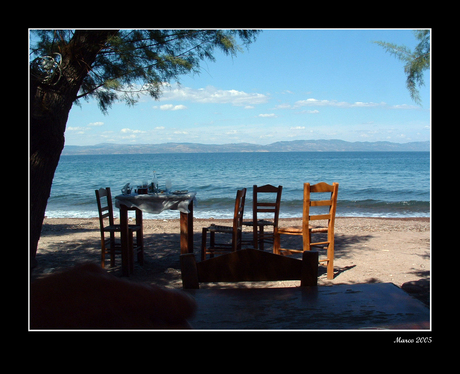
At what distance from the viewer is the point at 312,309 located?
128cm

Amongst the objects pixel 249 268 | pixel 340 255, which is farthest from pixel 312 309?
pixel 340 255

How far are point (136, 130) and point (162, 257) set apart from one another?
132ft

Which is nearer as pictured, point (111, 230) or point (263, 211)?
point (111, 230)

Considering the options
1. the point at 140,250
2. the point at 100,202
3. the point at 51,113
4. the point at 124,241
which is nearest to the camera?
the point at 51,113

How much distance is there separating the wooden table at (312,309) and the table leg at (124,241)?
10.0ft

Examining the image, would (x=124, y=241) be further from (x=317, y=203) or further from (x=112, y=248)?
(x=317, y=203)

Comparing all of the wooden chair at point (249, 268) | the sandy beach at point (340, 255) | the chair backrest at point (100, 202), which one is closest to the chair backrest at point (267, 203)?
the sandy beach at point (340, 255)

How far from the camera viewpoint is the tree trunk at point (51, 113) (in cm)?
273

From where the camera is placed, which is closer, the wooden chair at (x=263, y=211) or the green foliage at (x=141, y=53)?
the green foliage at (x=141, y=53)

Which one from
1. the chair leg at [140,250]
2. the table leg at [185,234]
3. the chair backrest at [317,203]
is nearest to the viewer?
the chair backrest at [317,203]

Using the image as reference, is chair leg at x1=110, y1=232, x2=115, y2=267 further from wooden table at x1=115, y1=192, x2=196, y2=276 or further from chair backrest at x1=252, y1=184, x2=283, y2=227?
chair backrest at x1=252, y1=184, x2=283, y2=227

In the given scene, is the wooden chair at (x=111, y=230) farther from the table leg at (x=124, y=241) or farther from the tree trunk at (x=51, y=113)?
the tree trunk at (x=51, y=113)

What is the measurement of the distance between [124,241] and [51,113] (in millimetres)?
1939

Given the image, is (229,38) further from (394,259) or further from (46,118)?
(394,259)
